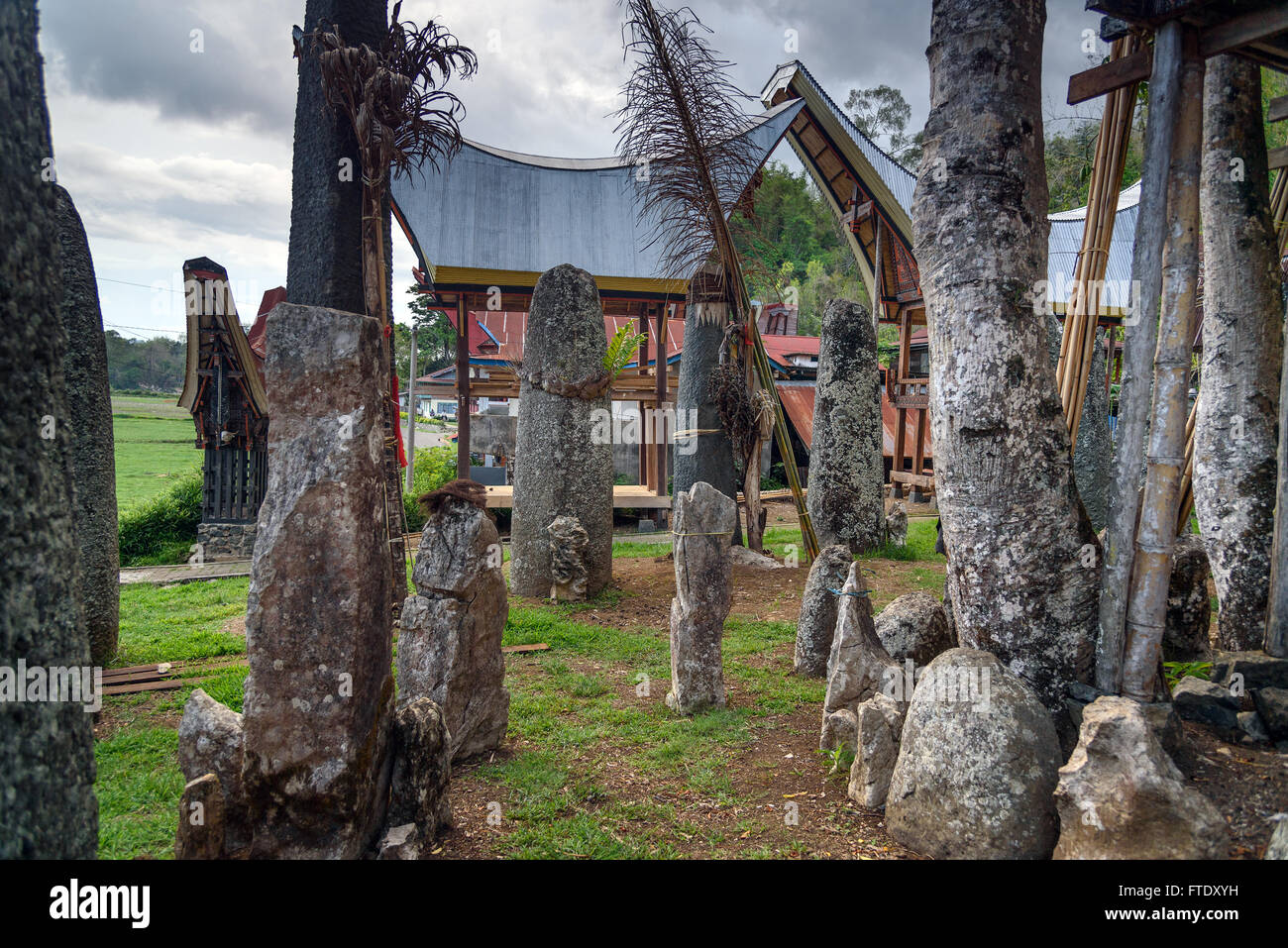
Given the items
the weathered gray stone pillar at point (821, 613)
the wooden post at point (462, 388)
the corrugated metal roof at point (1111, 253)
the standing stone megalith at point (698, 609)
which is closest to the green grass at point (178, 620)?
the wooden post at point (462, 388)

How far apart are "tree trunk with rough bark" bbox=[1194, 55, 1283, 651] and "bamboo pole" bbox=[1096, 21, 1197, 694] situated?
1.89 meters

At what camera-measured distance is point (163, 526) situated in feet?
34.1

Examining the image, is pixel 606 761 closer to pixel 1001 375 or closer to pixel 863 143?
pixel 1001 375

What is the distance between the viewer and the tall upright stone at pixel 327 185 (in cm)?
623

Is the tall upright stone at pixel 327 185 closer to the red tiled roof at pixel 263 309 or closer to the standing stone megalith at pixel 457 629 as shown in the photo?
the standing stone megalith at pixel 457 629

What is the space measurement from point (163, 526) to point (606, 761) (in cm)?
912

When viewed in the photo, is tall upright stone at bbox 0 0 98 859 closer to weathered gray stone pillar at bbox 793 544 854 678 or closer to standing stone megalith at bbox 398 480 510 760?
standing stone megalith at bbox 398 480 510 760

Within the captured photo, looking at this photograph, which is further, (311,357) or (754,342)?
(754,342)

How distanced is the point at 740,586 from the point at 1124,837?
5.74 m

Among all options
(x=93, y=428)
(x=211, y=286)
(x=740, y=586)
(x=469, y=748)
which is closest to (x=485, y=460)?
(x=211, y=286)

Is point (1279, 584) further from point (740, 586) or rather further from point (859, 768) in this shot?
point (740, 586)

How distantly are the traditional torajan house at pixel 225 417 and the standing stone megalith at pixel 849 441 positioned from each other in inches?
285

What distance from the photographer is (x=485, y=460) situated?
21.0m
